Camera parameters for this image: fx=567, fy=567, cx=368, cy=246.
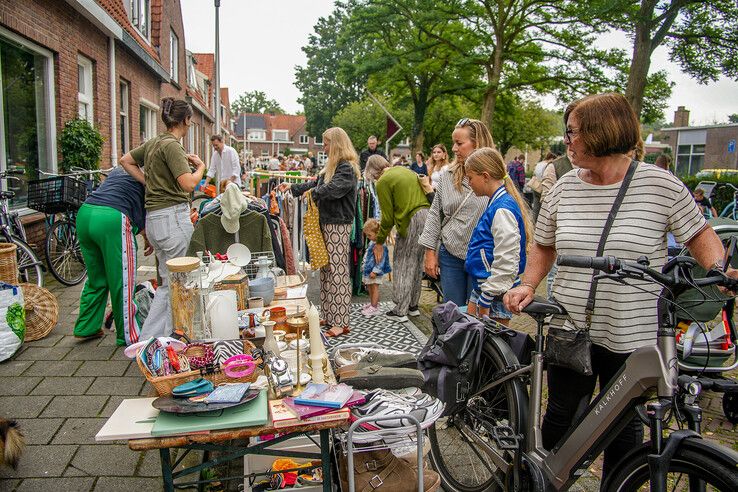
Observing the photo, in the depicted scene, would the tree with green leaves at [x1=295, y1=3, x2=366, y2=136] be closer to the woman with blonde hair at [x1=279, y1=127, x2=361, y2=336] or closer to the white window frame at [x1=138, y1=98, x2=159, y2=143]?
the white window frame at [x1=138, y1=98, x2=159, y2=143]

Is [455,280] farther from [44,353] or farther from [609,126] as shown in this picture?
[44,353]

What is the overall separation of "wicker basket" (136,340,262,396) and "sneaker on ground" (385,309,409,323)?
158 inches

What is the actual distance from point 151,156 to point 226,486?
275 centimetres

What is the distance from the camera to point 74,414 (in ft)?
12.1

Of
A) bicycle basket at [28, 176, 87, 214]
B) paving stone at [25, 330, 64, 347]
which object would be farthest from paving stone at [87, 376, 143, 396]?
bicycle basket at [28, 176, 87, 214]

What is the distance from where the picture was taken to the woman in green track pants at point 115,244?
15.4 ft

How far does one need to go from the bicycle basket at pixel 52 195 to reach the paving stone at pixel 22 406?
151 inches

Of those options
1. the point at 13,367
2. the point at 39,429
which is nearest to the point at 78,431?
the point at 39,429

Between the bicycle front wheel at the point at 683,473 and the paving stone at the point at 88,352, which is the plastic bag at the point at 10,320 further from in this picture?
the bicycle front wheel at the point at 683,473

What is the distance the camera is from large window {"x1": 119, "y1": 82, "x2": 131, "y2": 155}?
1321cm

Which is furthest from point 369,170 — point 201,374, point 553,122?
point 553,122

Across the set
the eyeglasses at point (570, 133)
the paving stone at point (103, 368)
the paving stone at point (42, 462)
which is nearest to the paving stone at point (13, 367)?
the paving stone at point (103, 368)

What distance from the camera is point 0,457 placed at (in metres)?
2.75

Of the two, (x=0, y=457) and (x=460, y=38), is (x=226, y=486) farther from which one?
(x=460, y=38)
